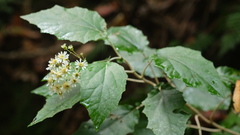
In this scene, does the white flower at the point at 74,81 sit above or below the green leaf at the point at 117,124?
above

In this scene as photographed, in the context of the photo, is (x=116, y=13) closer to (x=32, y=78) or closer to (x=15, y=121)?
(x=32, y=78)

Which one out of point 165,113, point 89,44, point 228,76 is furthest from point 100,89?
point 89,44

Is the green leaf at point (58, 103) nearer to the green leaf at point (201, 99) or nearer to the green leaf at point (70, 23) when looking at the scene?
the green leaf at point (70, 23)

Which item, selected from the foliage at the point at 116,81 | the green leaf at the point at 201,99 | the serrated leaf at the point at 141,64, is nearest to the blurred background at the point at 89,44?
the green leaf at the point at 201,99

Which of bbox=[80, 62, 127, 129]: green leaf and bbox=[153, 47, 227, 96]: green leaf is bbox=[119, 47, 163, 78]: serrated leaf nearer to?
bbox=[153, 47, 227, 96]: green leaf

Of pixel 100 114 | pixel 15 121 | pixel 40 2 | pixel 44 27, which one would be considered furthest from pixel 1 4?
pixel 100 114

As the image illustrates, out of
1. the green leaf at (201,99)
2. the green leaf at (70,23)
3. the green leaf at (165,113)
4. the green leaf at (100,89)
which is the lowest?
the green leaf at (201,99)
